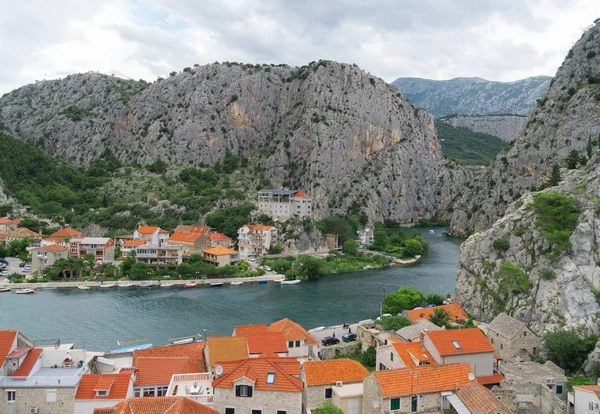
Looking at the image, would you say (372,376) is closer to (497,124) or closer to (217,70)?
(217,70)

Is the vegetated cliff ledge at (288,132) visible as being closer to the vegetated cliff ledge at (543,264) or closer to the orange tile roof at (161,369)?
the vegetated cliff ledge at (543,264)

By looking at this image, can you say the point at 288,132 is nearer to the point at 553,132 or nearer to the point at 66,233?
the point at 553,132

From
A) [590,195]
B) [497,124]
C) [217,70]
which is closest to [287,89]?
[217,70]

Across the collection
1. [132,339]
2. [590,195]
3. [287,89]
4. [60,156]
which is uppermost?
[287,89]

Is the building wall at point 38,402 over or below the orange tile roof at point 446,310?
over

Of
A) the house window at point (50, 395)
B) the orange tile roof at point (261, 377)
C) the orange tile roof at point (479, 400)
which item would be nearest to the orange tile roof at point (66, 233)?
the house window at point (50, 395)

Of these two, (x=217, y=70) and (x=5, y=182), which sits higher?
(x=217, y=70)

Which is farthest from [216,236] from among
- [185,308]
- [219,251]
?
[185,308]
